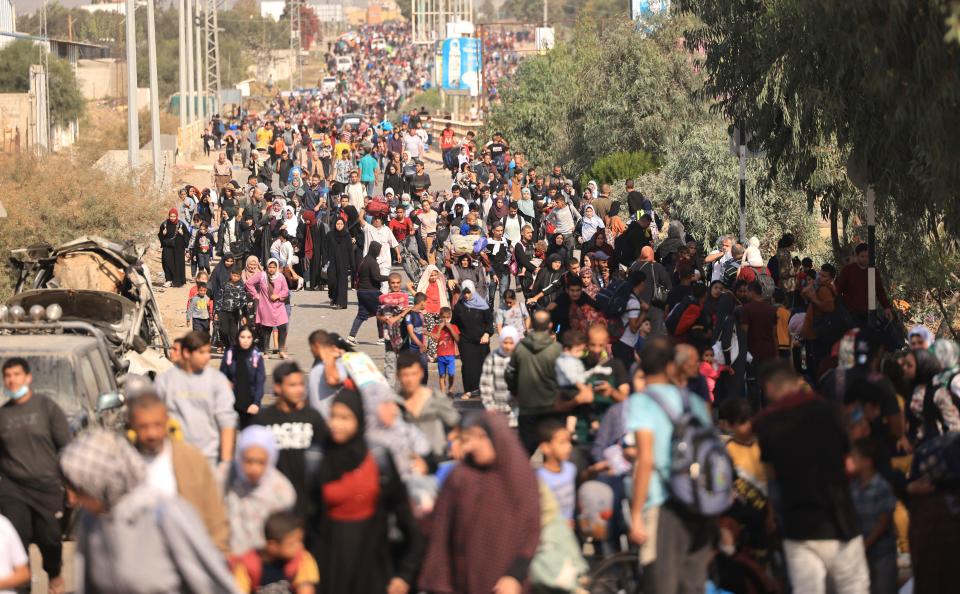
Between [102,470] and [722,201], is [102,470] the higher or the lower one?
the higher one

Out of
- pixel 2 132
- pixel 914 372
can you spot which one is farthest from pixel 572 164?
pixel 914 372

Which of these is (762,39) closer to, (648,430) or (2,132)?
(648,430)

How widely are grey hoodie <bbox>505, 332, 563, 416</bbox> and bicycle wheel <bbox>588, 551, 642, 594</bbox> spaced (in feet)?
8.67

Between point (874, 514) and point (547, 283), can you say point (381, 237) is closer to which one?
point (547, 283)

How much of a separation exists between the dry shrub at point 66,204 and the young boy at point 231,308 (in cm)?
828

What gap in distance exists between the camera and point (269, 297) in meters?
20.4

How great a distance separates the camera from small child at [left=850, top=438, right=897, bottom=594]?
8.76 metres

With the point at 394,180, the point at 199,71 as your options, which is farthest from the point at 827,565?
the point at 199,71

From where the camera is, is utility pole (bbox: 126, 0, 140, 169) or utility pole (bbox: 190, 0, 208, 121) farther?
utility pole (bbox: 190, 0, 208, 121)

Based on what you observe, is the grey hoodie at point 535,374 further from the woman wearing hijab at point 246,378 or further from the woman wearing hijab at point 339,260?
the woman wearing hijab at point 339,260

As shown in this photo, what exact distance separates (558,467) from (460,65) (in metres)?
86.8

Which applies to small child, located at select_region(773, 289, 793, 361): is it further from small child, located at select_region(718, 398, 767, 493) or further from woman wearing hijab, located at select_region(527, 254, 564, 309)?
small child, located at select_region(718, 398, 767, 493)

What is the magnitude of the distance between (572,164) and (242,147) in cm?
1161

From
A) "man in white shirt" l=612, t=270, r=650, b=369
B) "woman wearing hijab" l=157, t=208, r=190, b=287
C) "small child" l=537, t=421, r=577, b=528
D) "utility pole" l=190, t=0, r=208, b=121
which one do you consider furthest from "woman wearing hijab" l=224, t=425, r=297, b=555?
"utility pole" l=190, t=0, r=208, b=121
